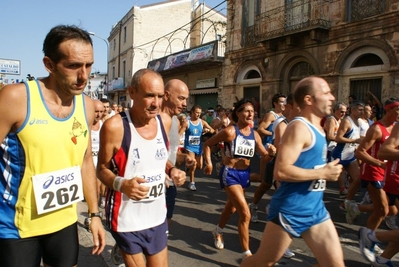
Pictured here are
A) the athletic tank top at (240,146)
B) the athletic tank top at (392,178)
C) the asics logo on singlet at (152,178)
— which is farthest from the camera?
the athletic tank top at (240,146)

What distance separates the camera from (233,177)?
4.42m

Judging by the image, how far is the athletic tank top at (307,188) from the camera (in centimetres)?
280

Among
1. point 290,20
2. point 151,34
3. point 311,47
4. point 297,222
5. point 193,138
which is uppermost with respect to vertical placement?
point 151,34

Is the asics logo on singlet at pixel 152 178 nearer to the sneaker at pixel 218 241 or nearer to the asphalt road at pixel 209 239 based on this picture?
the asphalt road at pixel 209 239

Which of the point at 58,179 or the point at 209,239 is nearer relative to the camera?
the point at 58,179

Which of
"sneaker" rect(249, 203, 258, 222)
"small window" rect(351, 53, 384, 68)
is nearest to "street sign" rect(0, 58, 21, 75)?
Answer: "small window" rect(351, 53, 384, 68)

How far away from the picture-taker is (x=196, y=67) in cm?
2458

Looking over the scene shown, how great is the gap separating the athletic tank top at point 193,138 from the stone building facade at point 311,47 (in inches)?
322

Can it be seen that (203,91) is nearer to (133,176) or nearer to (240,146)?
(240,146)

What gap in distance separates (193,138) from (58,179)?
20.1ft

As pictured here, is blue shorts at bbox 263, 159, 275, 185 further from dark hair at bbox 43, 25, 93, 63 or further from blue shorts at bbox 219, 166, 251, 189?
dark hair at bbox 43, 25, 93, 63

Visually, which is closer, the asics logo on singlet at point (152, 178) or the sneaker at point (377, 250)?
the asics logo on singlet at point (152, 178)

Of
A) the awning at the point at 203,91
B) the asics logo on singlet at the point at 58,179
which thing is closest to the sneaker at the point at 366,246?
the asics logo on singlet at the point at 58,179

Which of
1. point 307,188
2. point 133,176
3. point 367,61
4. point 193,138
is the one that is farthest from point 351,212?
point 367,61
